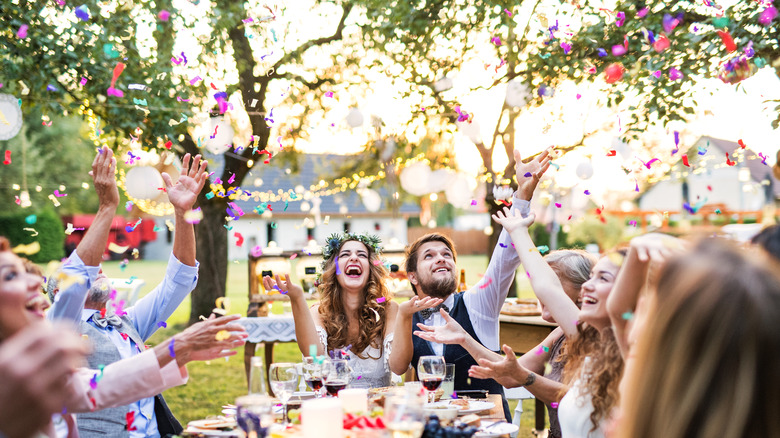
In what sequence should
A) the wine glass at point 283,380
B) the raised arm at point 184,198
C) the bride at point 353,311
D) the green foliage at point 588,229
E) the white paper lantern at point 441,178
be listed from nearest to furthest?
the wine glass at point 283,380 → the raised arm at point 184,198 → the bride at point 353,311 → the white paper lantern at point 441,178 → the green foliage at point 588,229

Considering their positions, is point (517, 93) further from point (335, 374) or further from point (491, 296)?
point (335, 374)

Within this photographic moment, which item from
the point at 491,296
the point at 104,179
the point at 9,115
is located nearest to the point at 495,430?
the point at 491,296

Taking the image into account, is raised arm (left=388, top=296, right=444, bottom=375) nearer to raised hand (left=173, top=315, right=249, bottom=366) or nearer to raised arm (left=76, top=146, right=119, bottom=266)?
raised hand (left=173, top=315, right=249, bottom=366)

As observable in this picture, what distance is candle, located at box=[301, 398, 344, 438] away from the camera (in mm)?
1862

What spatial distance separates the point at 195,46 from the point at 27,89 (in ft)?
6.32

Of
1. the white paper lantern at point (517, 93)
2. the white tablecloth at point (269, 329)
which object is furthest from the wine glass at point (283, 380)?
the white paper lantern at point (517, 93)

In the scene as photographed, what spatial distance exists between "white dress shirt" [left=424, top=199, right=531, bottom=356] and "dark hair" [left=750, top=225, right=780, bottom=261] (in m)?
1.58

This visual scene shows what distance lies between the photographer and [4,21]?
4777mm

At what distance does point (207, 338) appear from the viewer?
199 cm

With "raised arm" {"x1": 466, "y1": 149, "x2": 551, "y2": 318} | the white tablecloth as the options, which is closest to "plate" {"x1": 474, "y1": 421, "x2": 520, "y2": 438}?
"raised arm" {"x1": 466, "y1": 149, "x2": 551, "y2": 318}

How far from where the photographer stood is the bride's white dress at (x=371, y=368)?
11.2 ft

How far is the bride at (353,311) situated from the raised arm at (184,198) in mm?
476

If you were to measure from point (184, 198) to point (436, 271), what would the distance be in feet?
4.71

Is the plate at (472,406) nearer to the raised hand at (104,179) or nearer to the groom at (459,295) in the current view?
the groom at (459,295)
